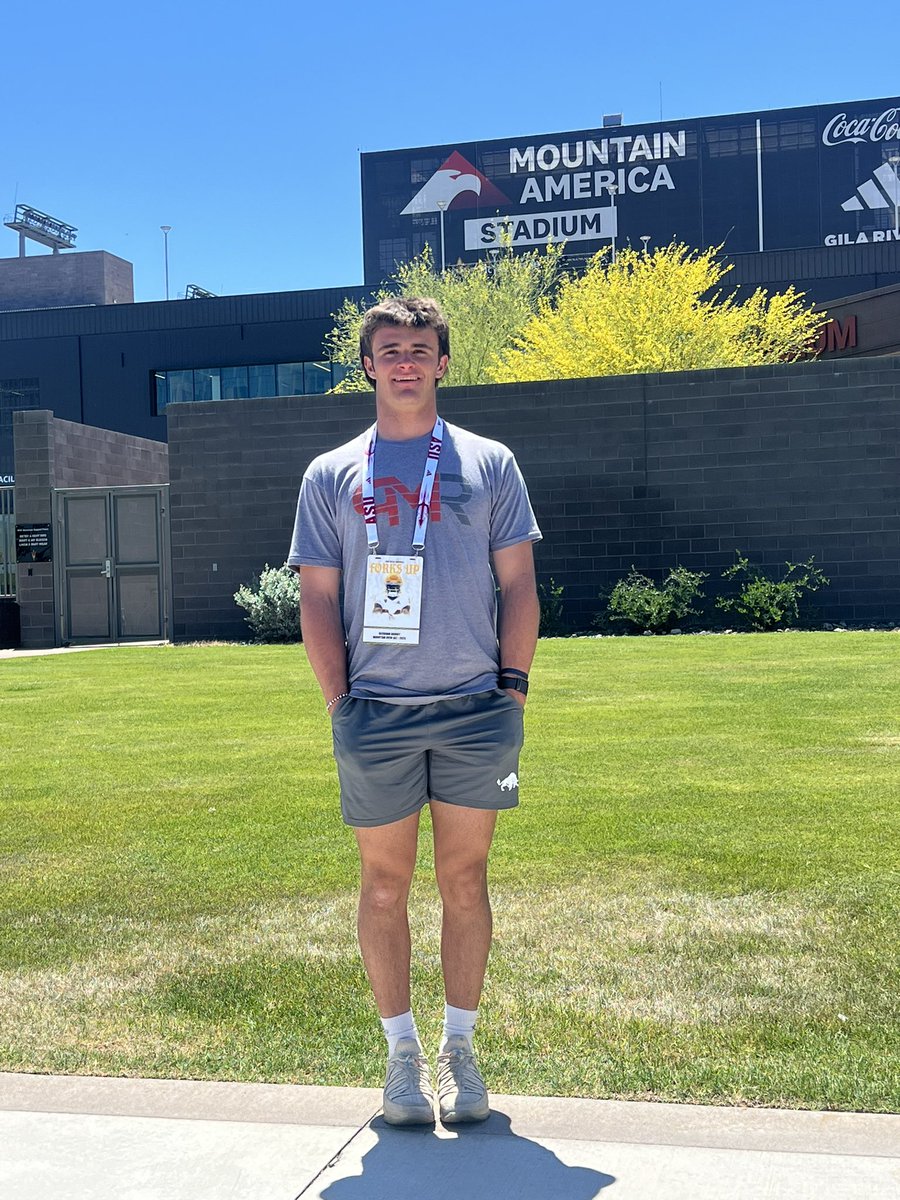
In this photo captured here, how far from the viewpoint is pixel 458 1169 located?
10.6ft

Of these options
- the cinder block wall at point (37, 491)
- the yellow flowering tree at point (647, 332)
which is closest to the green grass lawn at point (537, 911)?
the cinder block wall at point (37, 491)

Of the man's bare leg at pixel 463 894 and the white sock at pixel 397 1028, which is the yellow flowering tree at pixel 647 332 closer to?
the man's bare leg at pixel 463 894

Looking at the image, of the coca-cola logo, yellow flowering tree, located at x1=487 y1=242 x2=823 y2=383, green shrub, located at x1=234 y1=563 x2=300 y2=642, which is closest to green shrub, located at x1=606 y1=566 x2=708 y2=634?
green shrub, located at x1=234 y1=563 x2=300 y2=642

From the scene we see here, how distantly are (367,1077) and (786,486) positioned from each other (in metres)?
18.3

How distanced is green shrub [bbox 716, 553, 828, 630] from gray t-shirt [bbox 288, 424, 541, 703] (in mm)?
17613

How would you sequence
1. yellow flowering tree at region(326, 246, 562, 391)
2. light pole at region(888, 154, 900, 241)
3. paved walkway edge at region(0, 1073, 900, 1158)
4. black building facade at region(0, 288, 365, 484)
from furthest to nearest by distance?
light pole at region(888, 154, 900, 241) < black building facade at region(0, 288, 365, 484) < yellow flowering tree at region(326, 246, 562, 391) < paved walkway edge at region(0, 1073, 900, 1158)

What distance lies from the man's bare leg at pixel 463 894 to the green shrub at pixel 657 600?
56.9ft

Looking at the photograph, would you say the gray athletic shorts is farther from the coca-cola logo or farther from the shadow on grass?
the coca-cola logo

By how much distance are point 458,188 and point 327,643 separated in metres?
65.2

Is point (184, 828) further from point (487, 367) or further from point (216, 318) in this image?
point (216, 318)

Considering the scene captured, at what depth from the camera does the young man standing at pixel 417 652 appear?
3.61 m

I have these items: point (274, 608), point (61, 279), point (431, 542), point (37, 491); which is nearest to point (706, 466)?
point (274, 608)

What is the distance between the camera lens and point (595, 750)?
977 centimetres

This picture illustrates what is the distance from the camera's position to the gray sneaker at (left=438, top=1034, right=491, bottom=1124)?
11.5ft
